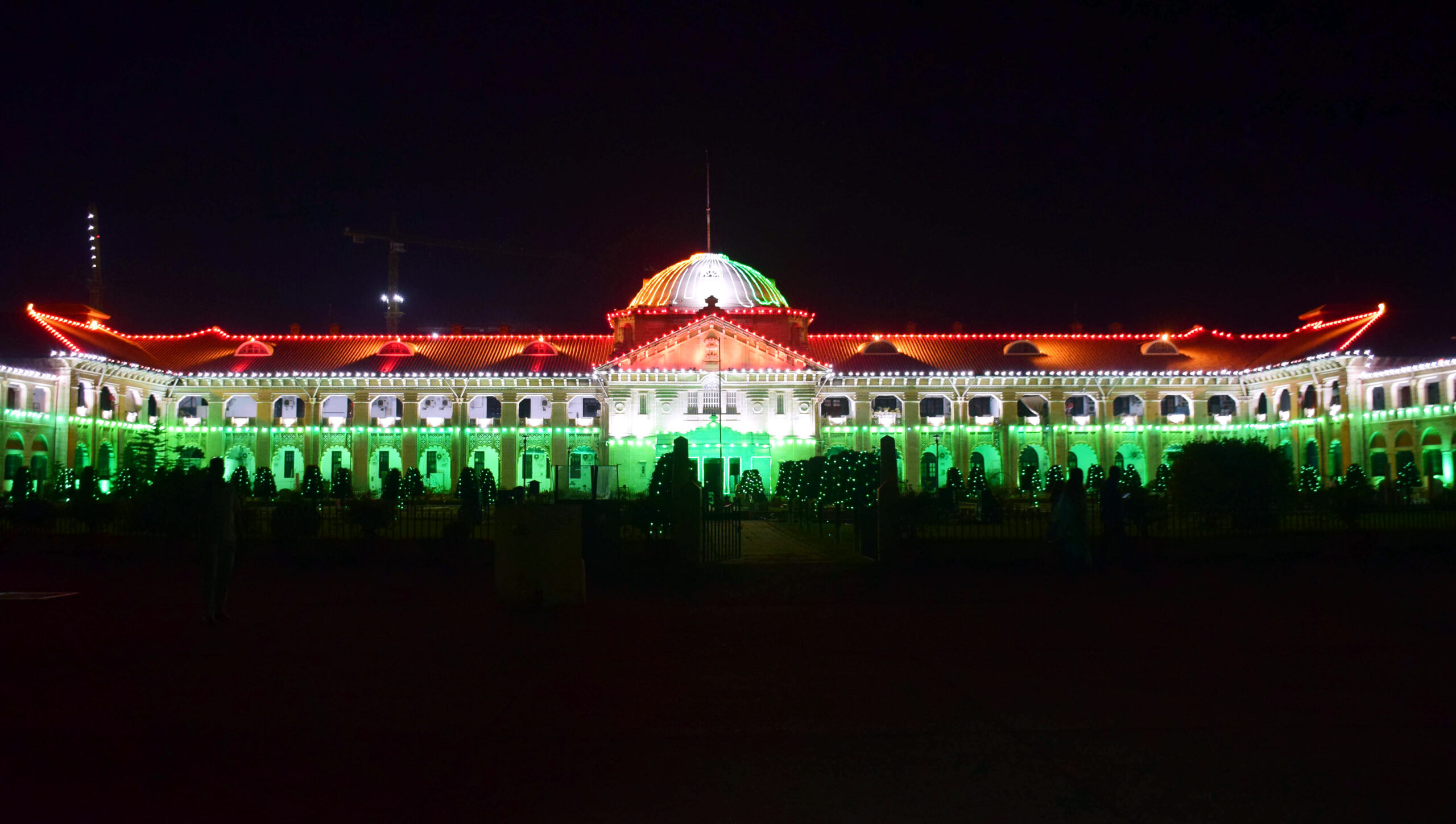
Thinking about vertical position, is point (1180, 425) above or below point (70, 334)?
below

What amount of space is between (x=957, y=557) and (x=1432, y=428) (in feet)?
118

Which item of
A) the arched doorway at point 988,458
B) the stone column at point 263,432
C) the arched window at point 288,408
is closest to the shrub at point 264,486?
the stone column at point 263,432

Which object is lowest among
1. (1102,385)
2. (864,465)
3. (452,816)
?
(452,816)

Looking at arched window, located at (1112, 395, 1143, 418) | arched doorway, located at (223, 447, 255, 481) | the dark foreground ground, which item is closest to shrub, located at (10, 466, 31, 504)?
the dark foreground ground

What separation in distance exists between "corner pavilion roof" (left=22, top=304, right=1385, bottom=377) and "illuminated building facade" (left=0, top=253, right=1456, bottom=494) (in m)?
0.16

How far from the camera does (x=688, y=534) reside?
17281 millimetres

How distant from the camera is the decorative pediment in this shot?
49.3 m

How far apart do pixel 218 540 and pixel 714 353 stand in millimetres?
38546

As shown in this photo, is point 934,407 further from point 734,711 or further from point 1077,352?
point 734,711

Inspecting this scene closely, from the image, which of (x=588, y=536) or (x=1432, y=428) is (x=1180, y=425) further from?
(x=588, y=536)

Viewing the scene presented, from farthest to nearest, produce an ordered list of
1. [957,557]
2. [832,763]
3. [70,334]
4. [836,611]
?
[70,334], [957,557], [836,611], [832,763]

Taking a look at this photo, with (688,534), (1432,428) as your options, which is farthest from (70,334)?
(1432,428)

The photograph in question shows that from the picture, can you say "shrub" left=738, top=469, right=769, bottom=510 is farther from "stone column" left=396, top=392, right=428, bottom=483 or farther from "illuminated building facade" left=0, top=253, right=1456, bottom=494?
"stone column" left=396, top=392, right=428, bottom=483

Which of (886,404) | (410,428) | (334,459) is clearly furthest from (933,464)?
(334,459)
